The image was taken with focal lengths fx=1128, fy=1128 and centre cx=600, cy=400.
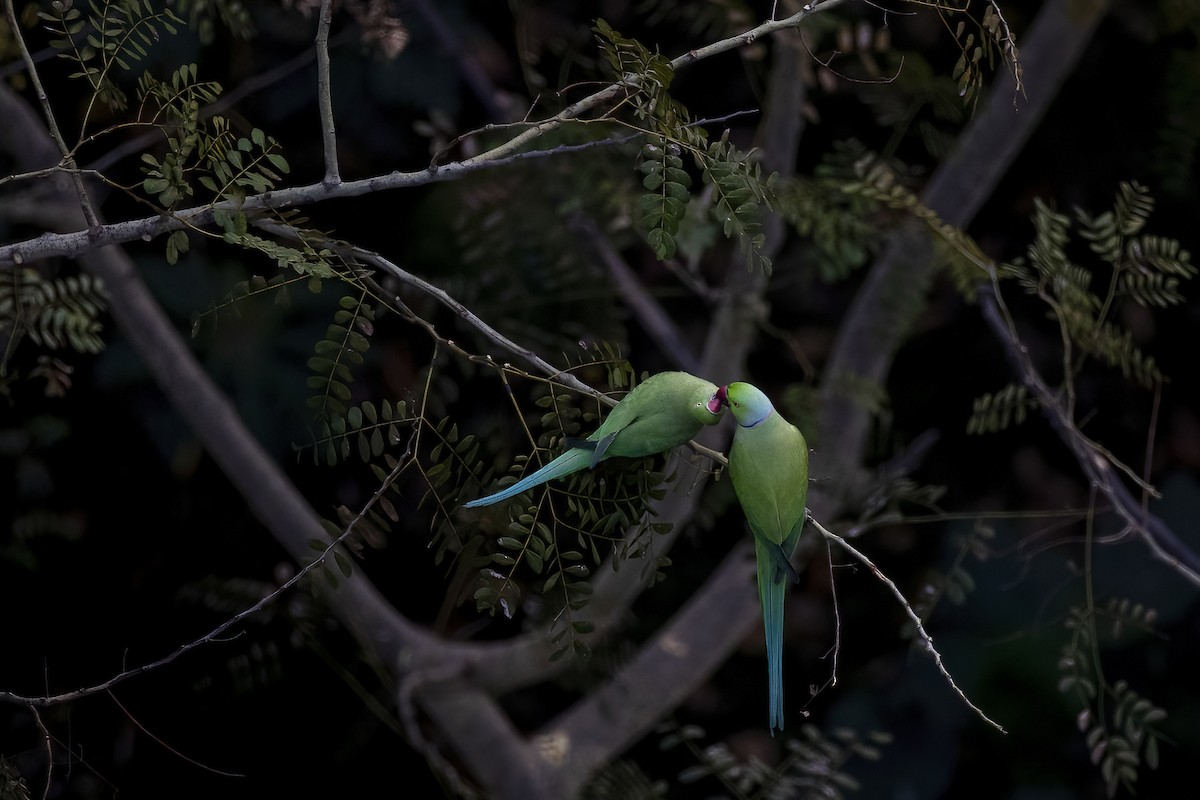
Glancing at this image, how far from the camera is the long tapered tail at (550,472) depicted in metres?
0.57

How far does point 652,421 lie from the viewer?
0.60 metres

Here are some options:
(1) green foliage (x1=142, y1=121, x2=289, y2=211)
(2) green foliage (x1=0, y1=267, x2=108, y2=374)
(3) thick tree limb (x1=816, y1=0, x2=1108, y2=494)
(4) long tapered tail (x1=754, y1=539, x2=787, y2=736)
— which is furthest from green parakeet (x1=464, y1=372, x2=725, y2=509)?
(3) thick tree limb (x1=816, y1=0, x2=1108, y2=494)

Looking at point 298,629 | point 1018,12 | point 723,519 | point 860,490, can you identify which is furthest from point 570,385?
point 1018,12

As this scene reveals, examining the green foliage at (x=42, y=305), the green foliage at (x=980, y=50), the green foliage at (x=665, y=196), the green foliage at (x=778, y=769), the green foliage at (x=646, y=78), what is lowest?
the green foliage at (x=778, y=769)

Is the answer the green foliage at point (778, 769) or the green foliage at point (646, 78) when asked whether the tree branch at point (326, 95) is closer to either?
the green foliage at point (646, 78)

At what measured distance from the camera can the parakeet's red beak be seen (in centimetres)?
61

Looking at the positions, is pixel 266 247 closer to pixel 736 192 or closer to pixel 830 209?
pixel 736 192

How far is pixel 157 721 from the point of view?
1.35 m

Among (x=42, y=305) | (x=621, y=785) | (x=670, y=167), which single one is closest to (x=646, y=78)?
(x=670, y=167)

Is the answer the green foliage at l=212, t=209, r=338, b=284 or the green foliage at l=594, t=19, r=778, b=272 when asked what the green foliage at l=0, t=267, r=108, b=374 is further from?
the green foliage at l=594, t=19, r=778, b=272

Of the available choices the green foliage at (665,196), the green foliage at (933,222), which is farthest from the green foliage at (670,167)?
the green foliage at (933,222)

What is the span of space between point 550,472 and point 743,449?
0.39ft

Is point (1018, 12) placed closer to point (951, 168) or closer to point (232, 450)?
point (951, 168)

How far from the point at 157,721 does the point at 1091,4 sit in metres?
1.36
